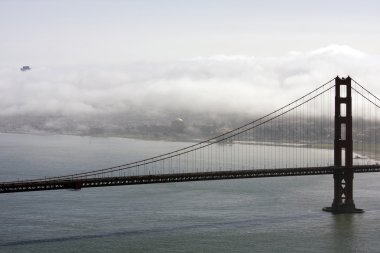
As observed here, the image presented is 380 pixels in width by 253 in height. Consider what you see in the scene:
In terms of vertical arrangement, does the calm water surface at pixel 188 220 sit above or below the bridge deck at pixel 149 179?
below

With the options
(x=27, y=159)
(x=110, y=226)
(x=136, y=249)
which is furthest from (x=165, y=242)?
(x=27, y=159)

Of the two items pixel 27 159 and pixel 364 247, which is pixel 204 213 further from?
pixel 27 159

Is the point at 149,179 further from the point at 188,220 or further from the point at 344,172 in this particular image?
the point at 344,172

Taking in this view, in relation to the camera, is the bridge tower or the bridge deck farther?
the bridge tower

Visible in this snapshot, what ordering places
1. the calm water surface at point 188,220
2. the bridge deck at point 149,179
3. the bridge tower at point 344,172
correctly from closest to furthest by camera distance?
the calm water surface at point 188,220 < the bridge deck at point 149,179 < the bridge tower at point 344,172

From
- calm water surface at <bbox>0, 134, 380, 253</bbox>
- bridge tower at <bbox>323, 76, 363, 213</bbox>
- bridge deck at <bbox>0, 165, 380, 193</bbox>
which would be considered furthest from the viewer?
bridge tower at <bbox>323, 76, 363, 213</bbox>

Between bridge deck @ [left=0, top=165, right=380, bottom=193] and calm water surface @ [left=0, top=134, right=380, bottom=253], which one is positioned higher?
bridge deck @ [left=0, top=165, right=380, bottom=193]

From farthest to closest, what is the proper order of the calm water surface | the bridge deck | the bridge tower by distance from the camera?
the bridge tower
the bridge deck
the calm water surface

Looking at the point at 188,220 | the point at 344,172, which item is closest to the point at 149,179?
the point at 188,220

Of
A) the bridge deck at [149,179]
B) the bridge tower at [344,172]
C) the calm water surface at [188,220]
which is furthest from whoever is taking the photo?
the bridge tower at [344,172]
